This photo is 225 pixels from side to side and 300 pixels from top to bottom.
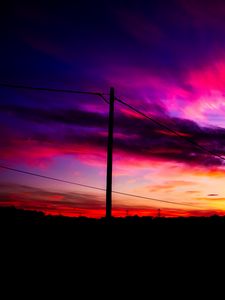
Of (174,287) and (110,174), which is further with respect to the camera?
(110,174)

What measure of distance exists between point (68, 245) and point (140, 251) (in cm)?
339

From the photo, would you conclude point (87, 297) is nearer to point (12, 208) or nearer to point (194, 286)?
point (194, 286)

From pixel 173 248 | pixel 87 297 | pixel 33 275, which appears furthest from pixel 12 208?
pixel 87 297

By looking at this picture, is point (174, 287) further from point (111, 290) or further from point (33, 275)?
point (33, 275)

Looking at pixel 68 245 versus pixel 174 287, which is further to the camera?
pixel 68 245

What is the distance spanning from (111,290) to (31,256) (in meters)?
4.42

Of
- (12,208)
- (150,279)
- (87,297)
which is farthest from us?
(12,208)

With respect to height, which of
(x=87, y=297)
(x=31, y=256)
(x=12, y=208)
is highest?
(x=12, y=208)

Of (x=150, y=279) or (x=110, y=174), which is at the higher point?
(x=110, y=174)

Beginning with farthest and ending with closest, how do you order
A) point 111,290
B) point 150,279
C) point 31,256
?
point 31,256
point 150,279
point 111,290

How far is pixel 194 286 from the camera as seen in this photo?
1312 cm

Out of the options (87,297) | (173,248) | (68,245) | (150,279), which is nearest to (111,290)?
(87,297)

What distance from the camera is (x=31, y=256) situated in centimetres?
1483

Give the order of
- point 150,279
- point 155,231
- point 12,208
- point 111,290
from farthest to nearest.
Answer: point 12,208 < point 155,231 < point 150,279 < point 111,290
